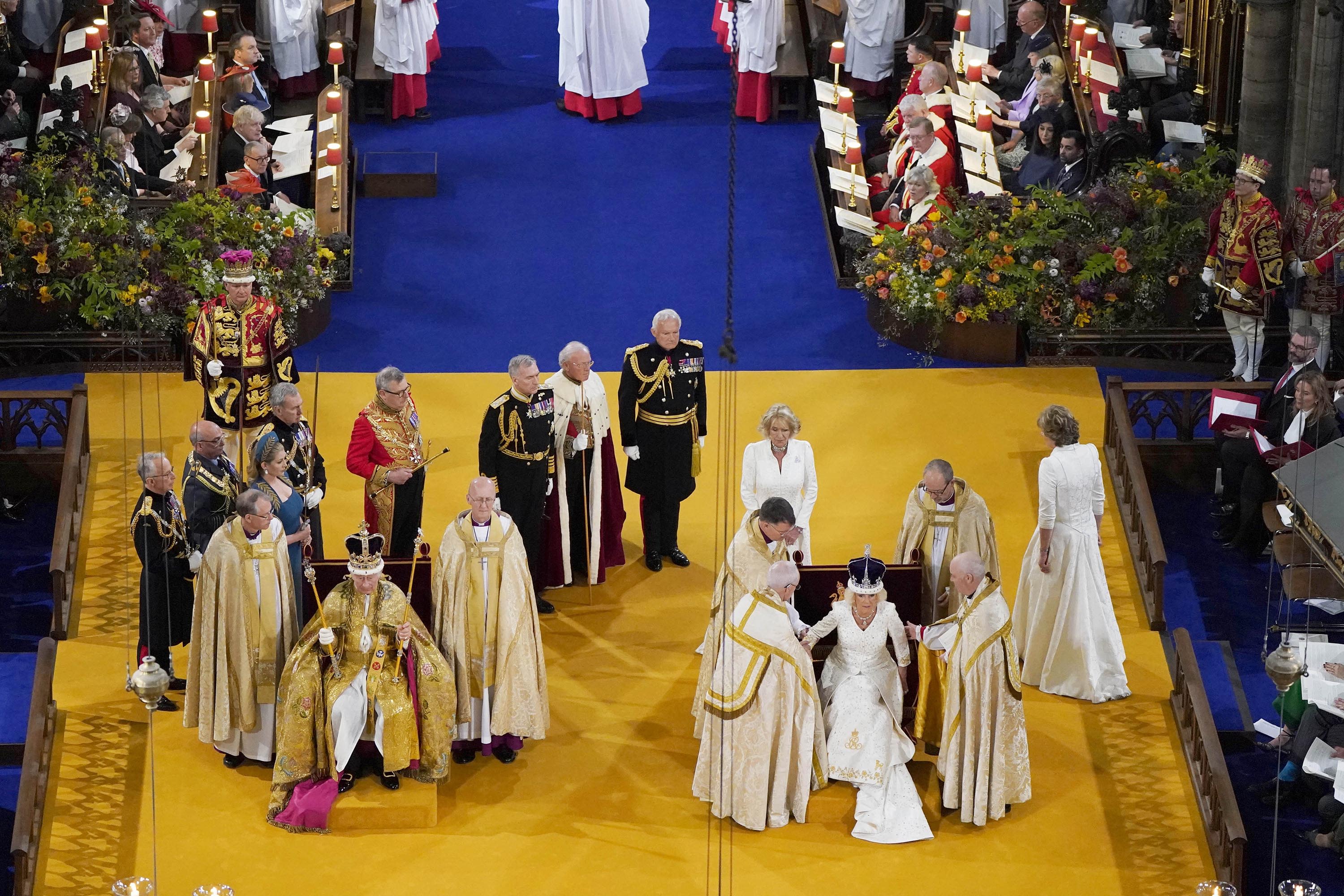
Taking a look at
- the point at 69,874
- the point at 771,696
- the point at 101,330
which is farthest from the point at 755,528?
the point at 101,330

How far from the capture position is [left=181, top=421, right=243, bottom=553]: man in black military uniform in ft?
44.4

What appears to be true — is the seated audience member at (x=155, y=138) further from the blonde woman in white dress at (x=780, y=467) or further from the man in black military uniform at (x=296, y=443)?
the blonde woman in white dress at (x=780, y=467)

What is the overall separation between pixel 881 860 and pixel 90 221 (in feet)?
26.2

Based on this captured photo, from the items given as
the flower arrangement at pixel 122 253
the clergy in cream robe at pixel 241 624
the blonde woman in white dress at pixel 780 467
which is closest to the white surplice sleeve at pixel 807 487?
the blonde woman in white dress at pixel 780 467

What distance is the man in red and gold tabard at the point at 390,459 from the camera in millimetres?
14078

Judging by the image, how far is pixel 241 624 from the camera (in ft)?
42.7

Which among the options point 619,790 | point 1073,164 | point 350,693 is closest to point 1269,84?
point 1073,164

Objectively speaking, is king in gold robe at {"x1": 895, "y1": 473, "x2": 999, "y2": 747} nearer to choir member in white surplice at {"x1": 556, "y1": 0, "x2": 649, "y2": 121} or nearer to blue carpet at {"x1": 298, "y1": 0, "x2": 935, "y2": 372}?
blue carpet at {"x1": 298, "y1": 0, "x2": 935, "y2": 372}

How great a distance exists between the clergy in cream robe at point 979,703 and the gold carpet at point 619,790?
0.20 metres

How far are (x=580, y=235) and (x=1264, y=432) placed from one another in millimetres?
6203

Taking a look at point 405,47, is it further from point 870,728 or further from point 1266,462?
point 870,728

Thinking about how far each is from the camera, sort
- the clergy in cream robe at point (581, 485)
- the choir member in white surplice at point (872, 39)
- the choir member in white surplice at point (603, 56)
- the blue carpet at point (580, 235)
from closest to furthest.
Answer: the clergy in cream robe at point (581, 485), the blue carpet at point (580, 235), the choir member in white surplice at point (603, 56), the choir member in white surplice at point (872, 39)

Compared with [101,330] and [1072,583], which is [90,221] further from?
[1072,583]

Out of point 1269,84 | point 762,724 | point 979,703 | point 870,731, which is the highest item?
point 1269,84
